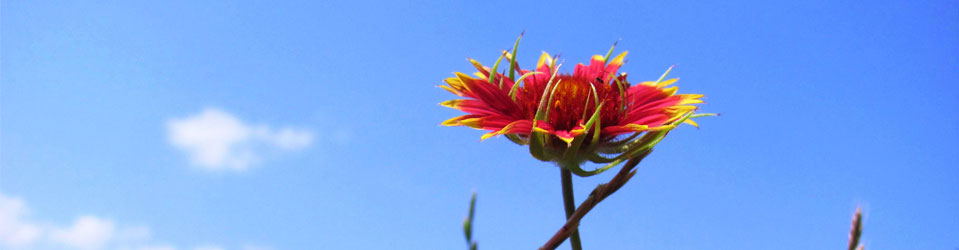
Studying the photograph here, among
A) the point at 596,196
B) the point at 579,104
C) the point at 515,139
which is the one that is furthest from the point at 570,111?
the point at 596,196

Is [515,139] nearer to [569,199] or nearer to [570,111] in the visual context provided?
[570,111]

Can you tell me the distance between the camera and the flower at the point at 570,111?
1349 mm

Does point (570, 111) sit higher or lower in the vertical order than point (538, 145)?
higher

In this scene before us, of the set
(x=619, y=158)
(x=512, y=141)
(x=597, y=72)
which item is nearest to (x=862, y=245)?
(x=619, y=158)

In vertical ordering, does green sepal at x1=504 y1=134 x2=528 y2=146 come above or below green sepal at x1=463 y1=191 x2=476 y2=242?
above

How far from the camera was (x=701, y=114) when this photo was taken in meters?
1.42

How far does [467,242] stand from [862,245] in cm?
34

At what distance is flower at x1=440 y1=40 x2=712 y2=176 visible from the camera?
135 cm

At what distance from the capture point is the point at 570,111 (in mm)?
1468

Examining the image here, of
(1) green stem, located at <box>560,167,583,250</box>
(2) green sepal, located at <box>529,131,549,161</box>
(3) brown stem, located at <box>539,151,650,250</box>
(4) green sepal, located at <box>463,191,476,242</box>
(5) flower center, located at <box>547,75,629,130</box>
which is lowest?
(4) green sepal, located at <box>463,191,476,242</box>

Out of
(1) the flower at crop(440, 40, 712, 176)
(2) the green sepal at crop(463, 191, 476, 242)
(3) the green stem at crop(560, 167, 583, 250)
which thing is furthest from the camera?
(1) the flower at crop(440, 40, 712, 176)

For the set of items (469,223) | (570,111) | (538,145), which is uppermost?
(570,111)

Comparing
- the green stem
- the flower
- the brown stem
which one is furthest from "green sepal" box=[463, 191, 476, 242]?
the flower

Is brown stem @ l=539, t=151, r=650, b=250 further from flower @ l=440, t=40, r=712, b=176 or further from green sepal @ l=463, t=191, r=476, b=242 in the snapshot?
flower @ l=440, t=40, r=712, b=176
